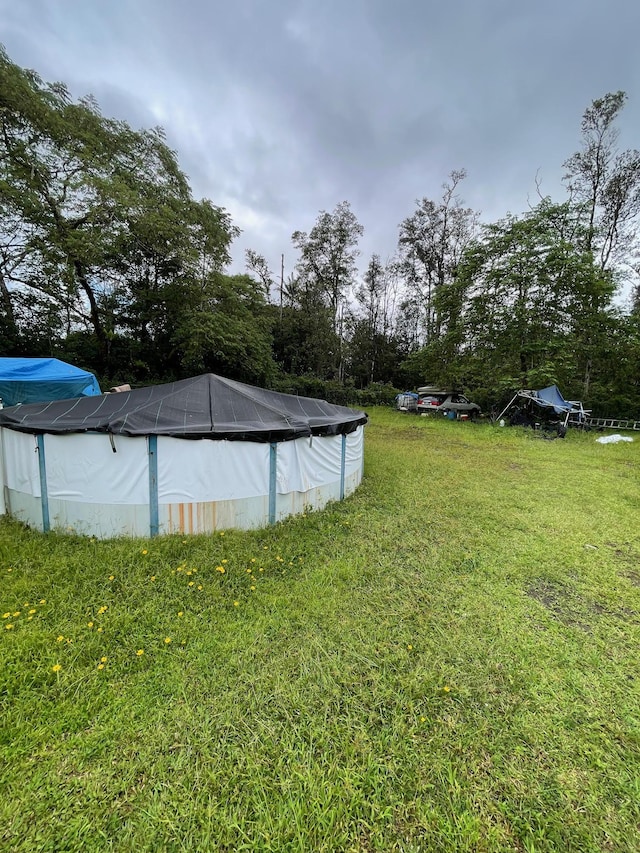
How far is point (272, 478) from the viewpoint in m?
3.79

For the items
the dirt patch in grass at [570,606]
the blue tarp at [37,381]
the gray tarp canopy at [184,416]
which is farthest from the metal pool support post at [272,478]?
the blue tarp at [37,381]

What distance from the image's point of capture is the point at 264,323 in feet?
50.5

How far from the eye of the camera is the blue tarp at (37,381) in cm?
577

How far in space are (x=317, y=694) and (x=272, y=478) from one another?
Result: 7.30ft

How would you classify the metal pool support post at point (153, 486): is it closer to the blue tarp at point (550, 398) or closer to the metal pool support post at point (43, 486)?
the metal pool support post at point (43, 486)

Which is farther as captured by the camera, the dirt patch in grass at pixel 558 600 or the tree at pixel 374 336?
the tree at pixel 374 336

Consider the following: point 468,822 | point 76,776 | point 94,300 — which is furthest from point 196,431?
point 94,300

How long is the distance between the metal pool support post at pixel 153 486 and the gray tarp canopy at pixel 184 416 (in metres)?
0.15

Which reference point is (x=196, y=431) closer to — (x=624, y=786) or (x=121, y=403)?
(x=121, y=403)

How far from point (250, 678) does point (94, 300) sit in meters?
13.7

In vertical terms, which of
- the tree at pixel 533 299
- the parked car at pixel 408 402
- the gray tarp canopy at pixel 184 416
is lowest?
the parked car at pixel 408 402

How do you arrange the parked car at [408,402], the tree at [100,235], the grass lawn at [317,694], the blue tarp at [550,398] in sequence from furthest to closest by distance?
the parked car at [408,402], the blue tarp at [550,398], the tree at [100,235], the grass lawn at [317,694]

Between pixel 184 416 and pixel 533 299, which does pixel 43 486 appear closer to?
pixel 184 416

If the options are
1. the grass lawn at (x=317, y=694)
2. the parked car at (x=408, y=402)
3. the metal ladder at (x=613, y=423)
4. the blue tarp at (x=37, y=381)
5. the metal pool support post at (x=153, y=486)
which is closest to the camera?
Answer: the grass lawn at (x=317, y=694)
